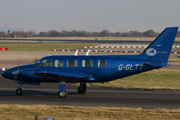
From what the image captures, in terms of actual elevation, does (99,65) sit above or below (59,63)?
below

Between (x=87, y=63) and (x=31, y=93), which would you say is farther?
(x=31, y=93)

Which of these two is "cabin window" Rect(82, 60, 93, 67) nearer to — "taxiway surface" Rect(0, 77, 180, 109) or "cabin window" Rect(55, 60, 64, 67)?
"cabin window" Rect(55, 60, 64, 67)

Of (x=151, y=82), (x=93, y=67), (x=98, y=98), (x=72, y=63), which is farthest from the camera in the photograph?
(x=151, y=82)

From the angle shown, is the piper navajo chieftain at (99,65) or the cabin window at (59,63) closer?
the piper navajo chieftain at (99,65)

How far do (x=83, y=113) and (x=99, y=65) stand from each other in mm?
5705

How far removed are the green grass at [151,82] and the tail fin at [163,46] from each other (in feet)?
15.2

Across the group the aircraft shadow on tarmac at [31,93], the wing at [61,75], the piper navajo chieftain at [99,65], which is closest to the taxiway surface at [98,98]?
the aircraft shadow on tarmac at [31,93]

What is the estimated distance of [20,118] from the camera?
490 inches

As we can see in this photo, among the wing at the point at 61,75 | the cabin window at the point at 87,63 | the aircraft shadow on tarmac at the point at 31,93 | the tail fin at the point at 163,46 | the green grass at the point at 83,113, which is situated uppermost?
the tail fin at the point at 163,46

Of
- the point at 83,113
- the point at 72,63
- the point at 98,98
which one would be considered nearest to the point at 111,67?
the point at 98,98

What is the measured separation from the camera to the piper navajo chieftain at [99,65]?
61.2 feet

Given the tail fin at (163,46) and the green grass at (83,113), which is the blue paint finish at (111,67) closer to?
the tail fin at (163,46)

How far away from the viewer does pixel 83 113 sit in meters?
13.7

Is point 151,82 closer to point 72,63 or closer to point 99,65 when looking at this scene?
point 99,65
